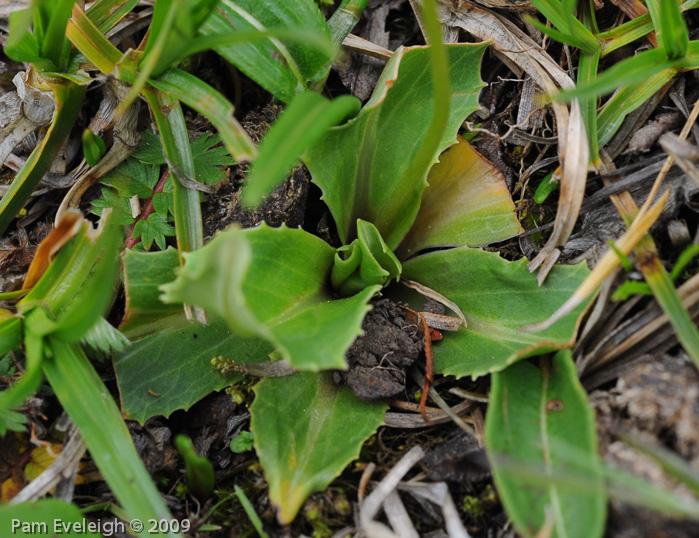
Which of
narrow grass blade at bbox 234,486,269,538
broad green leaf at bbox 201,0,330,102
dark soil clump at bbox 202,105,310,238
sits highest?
broad green leaf at bbox 201,0,330,102

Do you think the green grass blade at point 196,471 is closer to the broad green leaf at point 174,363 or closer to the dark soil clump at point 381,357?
the broad green leaf at point 174,363

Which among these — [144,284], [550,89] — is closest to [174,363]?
[144,284]

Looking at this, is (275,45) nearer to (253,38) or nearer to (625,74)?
(253,38)

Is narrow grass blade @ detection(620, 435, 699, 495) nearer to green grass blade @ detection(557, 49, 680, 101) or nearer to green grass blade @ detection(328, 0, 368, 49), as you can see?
green grass blade @ detection(557, 49, 680, 101)

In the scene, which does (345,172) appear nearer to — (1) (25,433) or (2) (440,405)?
(2) (440,405)

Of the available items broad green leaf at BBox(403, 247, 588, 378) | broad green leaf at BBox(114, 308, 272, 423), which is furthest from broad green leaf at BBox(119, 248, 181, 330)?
broad green leaf at BBox(403, 247, 588, 378)

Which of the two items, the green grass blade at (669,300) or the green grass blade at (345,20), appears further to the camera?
the green grass blade at (345,20)

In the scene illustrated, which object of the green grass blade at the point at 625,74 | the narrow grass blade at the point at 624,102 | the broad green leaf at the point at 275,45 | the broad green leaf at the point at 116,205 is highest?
the broad green leaf at the point at 275,45

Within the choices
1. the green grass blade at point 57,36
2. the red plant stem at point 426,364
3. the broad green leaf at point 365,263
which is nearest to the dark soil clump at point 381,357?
the red plant stem at point 426,364
